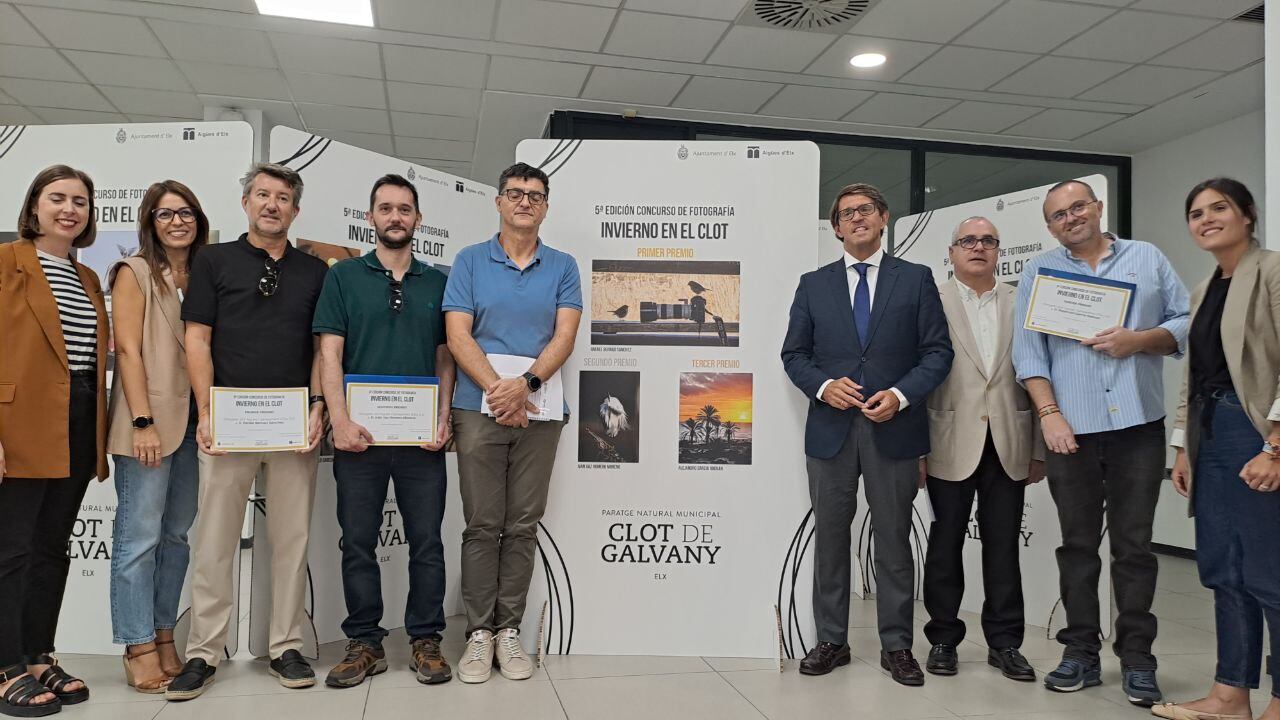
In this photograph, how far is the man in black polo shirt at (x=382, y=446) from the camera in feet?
9.00

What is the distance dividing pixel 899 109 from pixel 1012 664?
443 centimetres

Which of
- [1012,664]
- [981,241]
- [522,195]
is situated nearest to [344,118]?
[522,195]

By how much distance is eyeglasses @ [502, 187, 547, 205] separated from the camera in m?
2.88

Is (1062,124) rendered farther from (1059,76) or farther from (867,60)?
(867,60)

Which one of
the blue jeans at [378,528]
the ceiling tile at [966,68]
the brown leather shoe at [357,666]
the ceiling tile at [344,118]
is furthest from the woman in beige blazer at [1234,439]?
the ceiling tile at [344,118]

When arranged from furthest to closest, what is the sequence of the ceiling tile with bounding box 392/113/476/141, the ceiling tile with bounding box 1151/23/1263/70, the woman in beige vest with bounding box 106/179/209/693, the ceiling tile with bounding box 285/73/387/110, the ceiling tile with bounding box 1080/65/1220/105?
the ceiling tile with bounding box 392/113/476/141 → the ceiling tile with bounding box 285/73/387/110 → the ceiling tile with bounding box 1080/65/1220/105 → the ceiling tile with bounding box 1151/23/1263/70 → the woman in beige vest with bounding box 106/179/209/693

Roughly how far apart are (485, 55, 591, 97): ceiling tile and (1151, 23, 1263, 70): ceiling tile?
3733 millimetres

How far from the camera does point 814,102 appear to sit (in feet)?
19.8

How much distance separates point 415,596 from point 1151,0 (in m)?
4.83

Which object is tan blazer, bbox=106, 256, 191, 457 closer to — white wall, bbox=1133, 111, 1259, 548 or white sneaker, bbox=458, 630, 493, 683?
white sneaker, bbox=458, 630, 493, 683

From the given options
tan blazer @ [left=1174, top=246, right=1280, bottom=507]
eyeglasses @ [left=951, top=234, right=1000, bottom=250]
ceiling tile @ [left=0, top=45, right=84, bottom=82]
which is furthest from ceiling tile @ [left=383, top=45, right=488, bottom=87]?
tan blazer @ [left=1174, top=246, right=1280, bottom=507]

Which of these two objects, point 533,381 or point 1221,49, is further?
point 1221,49

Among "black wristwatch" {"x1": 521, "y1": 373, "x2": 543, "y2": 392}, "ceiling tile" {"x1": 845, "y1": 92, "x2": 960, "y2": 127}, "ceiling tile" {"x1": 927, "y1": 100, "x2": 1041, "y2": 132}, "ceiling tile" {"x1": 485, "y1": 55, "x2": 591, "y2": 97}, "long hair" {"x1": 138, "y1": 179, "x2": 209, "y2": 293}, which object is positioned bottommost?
"black wristwatch" {"x1": 521, "y1": 373, "x2": 543, "y2": 392}

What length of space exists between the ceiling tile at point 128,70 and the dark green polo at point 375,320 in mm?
3745
